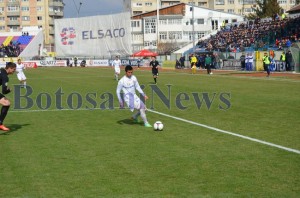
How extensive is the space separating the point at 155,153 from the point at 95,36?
67.7 metres

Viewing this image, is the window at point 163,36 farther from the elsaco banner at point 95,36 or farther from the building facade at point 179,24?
the elsaco banner at point 95,36

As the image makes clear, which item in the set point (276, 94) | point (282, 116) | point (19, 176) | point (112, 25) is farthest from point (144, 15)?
point (19, 176)

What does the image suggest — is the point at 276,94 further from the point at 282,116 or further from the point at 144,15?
the point at 144,15

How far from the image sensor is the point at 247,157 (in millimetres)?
8516

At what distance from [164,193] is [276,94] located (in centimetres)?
1590

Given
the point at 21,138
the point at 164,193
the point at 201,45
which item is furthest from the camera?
the point at 201,45

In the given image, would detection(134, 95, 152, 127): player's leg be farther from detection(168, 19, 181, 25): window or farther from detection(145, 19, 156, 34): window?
detection(168, 19, 181, 25): window

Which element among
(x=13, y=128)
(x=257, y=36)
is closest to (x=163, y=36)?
(x=257, y=36)

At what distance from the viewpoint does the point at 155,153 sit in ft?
29.7

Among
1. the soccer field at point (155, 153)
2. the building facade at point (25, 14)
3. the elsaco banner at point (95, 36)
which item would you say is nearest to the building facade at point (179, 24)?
the elsaco banner at point (95, 36)

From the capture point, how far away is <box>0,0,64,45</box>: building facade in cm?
11969

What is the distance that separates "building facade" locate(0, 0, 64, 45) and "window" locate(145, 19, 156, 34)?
30931mm

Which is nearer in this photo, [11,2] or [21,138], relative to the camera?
[21,138]

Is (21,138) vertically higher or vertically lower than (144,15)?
lower
